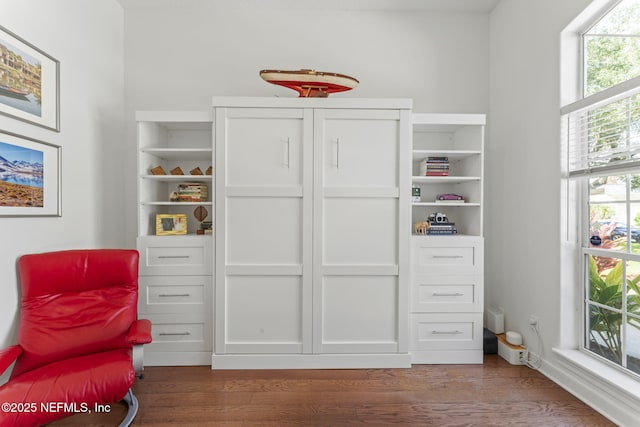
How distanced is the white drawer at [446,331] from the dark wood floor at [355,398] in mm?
152

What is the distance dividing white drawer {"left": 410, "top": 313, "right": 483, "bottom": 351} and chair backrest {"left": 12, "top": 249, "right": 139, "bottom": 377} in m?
2.05

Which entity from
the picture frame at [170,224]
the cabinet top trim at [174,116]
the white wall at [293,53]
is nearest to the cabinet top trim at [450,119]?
the white wall at [293,53]

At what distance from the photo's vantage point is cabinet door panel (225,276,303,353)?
2596mm

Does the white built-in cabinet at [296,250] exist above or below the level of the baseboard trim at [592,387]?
above

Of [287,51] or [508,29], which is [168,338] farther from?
[508,29]

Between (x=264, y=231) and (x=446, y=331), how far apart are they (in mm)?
1616

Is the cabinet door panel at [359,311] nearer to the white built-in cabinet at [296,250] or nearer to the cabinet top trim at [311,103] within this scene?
the white built-in cabinet at [296,250]

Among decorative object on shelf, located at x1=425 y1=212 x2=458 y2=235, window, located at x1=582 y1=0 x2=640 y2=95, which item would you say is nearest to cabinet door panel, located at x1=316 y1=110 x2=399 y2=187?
decorative object on shelf, located at x1=425 y1=212 x2=458 y2=235

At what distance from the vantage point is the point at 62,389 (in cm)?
164

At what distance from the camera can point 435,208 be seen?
10.3ft

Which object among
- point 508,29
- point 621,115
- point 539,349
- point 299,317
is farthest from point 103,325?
point 508,29

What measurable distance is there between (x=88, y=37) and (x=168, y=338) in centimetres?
237

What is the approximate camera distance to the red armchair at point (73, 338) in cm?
162

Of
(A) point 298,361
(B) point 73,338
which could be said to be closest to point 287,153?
(A) point 298,361
